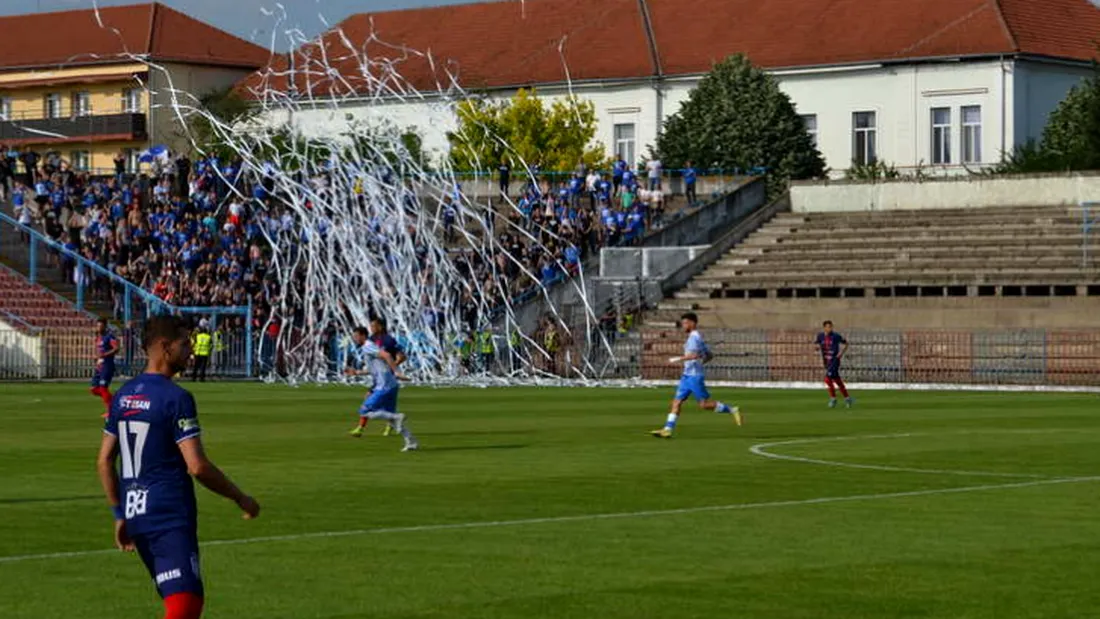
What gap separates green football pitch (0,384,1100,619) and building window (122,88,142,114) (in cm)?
9189

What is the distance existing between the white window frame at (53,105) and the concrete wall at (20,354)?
68636 millimetres

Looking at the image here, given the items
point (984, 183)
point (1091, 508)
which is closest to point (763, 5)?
point (984, 183)

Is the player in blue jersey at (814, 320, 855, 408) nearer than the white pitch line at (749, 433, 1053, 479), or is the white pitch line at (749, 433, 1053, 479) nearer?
the white pitch line at (749, 433, 1053, 479)

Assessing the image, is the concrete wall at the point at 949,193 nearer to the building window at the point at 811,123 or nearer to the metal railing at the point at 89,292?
the metal railing at the point at 89,292

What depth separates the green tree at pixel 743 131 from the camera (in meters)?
93.8

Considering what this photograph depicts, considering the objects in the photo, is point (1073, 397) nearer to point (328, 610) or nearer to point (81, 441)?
point (81, 441)

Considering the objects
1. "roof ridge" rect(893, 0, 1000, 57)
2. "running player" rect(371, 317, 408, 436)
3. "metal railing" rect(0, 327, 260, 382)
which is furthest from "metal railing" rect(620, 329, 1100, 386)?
"roof ridge" rect(893, 0, 1000, 57)

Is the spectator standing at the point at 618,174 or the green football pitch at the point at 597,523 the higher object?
the spectator standing at the point at 618,174

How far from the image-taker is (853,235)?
2721 inches

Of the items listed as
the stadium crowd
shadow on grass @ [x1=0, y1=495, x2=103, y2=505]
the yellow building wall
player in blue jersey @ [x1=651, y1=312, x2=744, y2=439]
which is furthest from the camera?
the yellow building wall

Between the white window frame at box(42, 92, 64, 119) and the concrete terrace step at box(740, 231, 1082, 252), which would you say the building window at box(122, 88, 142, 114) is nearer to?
the white window frame at box(42, 92, 64, 119)

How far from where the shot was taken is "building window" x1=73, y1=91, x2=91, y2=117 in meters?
127

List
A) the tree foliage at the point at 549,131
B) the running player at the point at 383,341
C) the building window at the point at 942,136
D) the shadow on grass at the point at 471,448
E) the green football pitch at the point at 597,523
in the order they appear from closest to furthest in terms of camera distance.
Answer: the green football pitch at the point at 597,523 < the shadow on grass at the point at 471,448 < the running player at the point at 383,341 < the building window at the point at 942,136 < the tree foliage at the point at 549,131

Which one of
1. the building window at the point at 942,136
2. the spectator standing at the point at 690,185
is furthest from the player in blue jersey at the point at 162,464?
the building window at the point at 942,136
